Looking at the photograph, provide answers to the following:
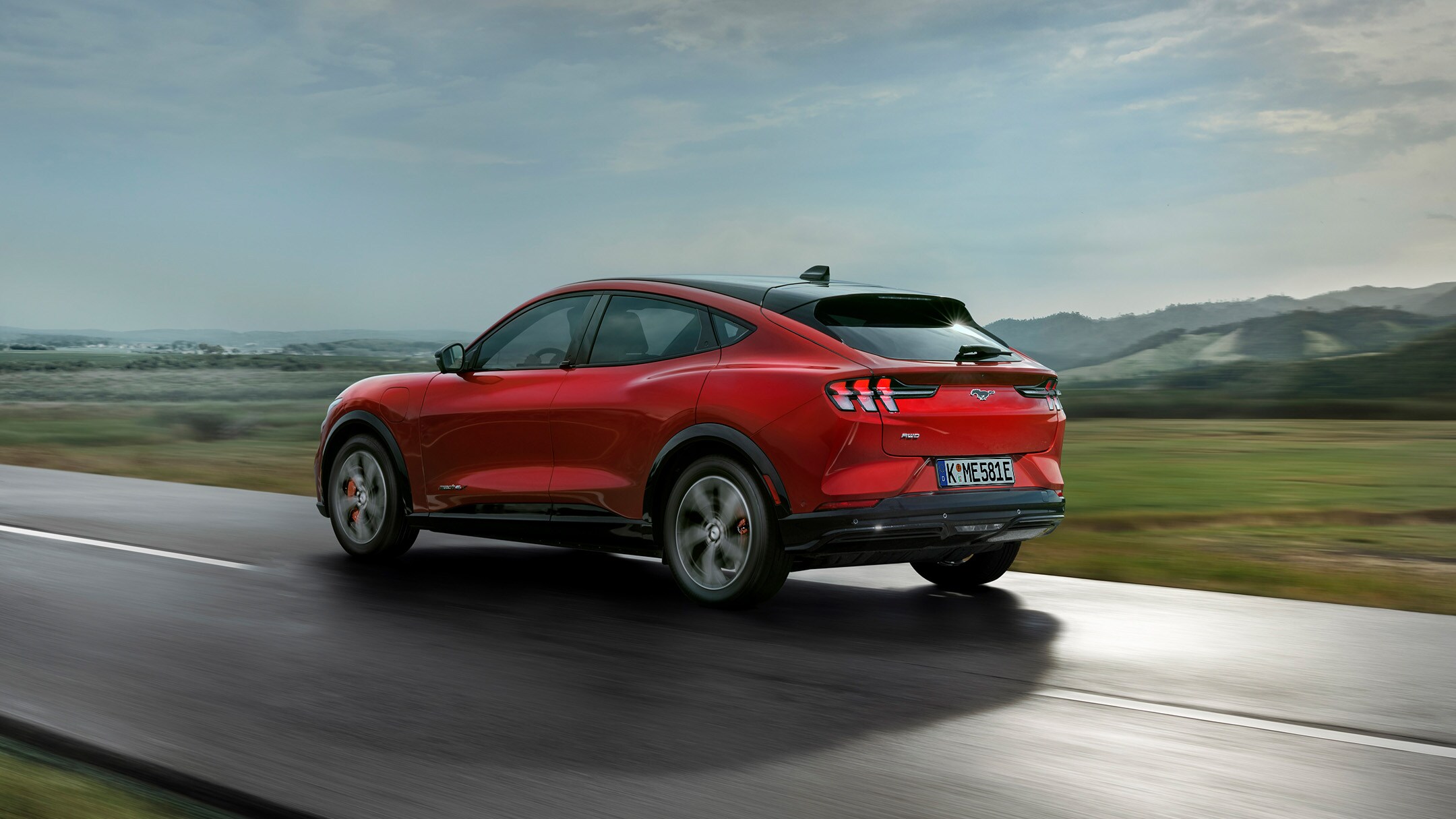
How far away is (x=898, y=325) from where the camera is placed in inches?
269

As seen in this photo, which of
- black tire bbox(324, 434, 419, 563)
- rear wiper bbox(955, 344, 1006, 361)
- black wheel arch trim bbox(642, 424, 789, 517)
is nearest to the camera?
black wheel arch trim bbox(642, 424, 789, 517)

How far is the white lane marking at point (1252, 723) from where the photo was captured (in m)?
4.41

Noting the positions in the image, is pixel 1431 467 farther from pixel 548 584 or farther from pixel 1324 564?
pixel 548 584

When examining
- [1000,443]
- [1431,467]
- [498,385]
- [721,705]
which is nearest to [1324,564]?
[1000,443]

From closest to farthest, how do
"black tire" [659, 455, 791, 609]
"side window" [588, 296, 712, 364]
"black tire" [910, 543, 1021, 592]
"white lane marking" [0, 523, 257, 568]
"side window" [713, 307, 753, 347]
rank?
1. "black tire" [659, 455, 791, 609]
2. "side window" [713, 307, 753, 347]
3. "side window" [588, 296, 712, 364]
4. "black tire" [910, 543, 1021, 592]
5. "white lane marking" [0, 523, 257, 568]

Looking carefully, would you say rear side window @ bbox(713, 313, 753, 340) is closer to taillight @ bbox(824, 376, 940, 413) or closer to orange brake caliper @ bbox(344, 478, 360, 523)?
taillight @ bbox(824, 376, 940, 413)

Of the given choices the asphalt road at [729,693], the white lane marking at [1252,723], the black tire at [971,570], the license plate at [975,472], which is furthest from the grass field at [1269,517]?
the white lane marking at [1252,723]

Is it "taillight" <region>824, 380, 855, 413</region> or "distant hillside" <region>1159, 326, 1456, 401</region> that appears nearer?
"taillight" <region>824, 380, 855, 413</region>

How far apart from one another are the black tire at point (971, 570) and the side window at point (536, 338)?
2.42 metres

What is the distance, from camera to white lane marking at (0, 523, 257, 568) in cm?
851

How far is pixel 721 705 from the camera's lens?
491 cm

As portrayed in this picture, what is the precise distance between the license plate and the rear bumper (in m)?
0.04

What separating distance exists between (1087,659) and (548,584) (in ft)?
10.7

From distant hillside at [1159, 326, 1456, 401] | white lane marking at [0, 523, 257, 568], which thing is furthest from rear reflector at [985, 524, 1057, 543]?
distant hillside at [1159, 326, 1456, 401]
